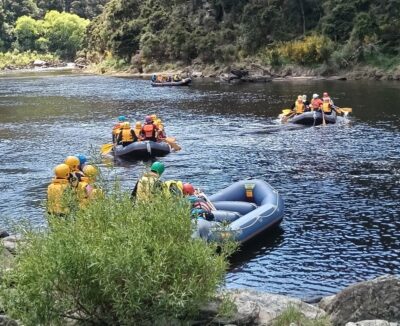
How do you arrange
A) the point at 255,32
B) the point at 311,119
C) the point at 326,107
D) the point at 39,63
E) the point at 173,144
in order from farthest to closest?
the point at 39,63, the point at 255,32, the point at 326,107, the point at 311,119, the point at 173,144

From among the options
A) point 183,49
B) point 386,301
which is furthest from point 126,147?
point 183,49

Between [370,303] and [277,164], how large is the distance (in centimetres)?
1323

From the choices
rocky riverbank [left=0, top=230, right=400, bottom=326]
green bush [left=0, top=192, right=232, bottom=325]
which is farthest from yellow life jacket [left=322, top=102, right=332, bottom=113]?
→ green bush [left=0, top=192, right=232, bottom=325]

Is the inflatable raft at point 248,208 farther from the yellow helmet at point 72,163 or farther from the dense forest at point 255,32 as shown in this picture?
the dense forest at point 255,32

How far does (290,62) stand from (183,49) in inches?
703

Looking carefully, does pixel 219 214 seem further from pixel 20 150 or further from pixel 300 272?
pixel 20 150

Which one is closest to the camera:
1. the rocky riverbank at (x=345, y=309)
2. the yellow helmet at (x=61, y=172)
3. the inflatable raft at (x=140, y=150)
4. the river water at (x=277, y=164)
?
the rocky riverbank at (x=345, y=309)

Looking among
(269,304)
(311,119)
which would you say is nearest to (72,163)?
(269,304)

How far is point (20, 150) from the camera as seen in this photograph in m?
26.6

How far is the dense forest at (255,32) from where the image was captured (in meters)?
58.5

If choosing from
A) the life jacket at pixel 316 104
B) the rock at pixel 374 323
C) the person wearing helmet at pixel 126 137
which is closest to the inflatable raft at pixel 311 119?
the life jacket at pixel 316 104

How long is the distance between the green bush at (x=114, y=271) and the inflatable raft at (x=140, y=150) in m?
15.6

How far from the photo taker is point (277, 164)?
21531mm

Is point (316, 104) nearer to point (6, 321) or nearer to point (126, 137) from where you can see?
point (126, 137)
